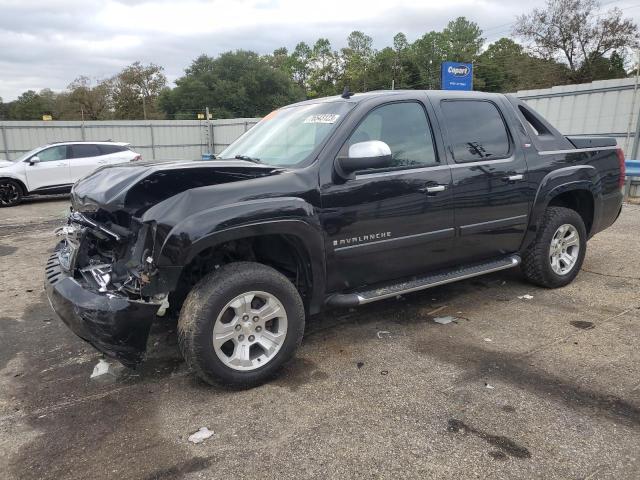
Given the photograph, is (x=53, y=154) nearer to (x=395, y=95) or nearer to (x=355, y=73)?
(x=395, y=95)

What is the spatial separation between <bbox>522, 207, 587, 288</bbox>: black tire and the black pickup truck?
0.6 inches

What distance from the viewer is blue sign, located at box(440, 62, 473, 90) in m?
18.2

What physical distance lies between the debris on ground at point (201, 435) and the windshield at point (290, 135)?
182cm

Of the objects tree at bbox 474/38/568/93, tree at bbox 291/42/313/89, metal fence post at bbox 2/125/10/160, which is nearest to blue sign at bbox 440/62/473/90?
metal fence post at bbox 2/125/10/160

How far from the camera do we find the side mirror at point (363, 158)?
337 cm

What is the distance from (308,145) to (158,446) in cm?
220

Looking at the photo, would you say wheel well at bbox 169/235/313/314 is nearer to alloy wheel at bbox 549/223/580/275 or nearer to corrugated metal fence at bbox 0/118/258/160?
alloy wheel at bbox 549/223/580/275

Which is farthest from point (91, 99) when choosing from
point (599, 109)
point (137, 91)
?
point (599, 109)

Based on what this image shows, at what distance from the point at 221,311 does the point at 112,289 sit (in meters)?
0.66

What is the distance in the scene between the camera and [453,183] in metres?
4.00

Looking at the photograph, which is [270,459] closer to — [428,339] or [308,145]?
[428,339]

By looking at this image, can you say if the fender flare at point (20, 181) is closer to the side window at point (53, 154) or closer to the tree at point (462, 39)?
the side window at point (53, 154)

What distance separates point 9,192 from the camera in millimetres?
12742

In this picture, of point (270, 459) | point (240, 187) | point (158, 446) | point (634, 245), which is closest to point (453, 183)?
point (240, 187)
